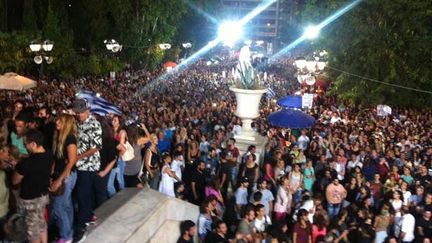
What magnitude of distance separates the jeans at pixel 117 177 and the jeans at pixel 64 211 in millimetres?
1211

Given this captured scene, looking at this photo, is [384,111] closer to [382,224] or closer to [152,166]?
[382,224]

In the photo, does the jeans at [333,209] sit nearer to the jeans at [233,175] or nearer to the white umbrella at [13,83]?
the jeans at [233,175]

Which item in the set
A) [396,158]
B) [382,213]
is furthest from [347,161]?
[382,213]

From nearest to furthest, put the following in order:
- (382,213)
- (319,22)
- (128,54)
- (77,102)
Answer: (77,102) → (382,213) → (319,22) → (128,54)

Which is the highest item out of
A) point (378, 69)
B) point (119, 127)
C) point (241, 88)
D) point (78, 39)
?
point (78, 39)

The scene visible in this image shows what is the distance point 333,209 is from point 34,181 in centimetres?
621

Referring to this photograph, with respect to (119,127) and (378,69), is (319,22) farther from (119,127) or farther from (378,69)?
(119,127)

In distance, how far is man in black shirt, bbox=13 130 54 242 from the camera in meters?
4.50

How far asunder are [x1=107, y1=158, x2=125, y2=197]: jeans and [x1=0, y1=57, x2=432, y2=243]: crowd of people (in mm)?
24

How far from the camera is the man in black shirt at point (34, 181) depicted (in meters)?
4.50

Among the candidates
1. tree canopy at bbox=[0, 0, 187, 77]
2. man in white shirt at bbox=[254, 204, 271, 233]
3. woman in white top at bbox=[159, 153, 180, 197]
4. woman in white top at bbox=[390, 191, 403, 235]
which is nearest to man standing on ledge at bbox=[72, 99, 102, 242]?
woman in white top at bbox=[159, 153, 180, 197]

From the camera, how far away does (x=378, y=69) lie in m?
24.8

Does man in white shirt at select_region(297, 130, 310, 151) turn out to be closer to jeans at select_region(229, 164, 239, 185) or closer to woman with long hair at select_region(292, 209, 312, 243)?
jeans at select_region(229, 164, 239, 185)

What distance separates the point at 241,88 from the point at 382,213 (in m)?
4.90
